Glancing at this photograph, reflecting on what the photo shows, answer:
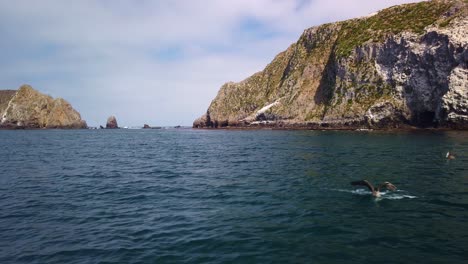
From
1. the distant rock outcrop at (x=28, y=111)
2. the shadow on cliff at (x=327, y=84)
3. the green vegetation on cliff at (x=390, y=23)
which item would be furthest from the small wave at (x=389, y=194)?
the distant rock outcrop at (x=28, y=111)

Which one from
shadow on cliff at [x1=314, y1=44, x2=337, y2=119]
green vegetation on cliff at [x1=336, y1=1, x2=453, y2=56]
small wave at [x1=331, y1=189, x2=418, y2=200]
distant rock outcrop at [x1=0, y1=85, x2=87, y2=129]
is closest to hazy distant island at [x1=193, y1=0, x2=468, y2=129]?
shadow on cliff at [x1=314, y1=44, x2=337, y2=119]

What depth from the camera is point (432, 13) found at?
98188 millimetres

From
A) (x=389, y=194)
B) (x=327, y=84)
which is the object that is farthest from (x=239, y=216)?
(x=327, y=84)

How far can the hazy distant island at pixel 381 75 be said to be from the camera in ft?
262

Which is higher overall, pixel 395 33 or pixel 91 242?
pixel 395 33

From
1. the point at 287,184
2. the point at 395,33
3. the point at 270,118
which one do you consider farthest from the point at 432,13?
the point at 287,184

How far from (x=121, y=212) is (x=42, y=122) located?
209 m

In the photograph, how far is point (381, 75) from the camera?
9856cm

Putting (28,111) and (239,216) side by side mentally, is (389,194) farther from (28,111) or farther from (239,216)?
(28,111)

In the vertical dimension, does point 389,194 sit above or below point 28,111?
below

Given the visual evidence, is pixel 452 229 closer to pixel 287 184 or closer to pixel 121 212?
pixel 287 184

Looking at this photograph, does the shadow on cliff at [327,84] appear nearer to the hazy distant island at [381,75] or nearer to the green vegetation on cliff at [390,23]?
the hazy distant island at [381,75]

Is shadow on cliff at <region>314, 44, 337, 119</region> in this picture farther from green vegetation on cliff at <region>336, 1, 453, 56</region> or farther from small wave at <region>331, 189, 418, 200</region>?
small wave at <region>331, 189, 418, 200</region>

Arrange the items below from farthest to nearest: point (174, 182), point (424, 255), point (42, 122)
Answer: point (42, 122), point (174, 182), point (424, 255)
